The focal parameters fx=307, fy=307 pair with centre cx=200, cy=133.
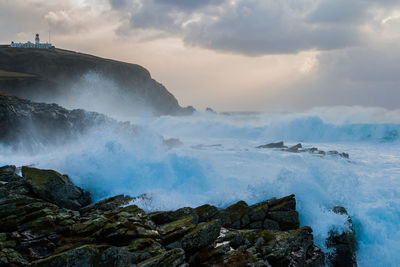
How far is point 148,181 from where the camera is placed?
16.5 m

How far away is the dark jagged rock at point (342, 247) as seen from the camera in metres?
10.6

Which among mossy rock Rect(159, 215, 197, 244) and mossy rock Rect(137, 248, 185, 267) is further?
mossy rock Rect(159, 215, 197, 244)

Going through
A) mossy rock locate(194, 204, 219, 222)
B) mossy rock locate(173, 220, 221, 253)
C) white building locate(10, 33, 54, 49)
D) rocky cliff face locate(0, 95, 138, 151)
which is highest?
white building locate(10, 33, 54, 49)

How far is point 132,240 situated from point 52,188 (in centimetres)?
553

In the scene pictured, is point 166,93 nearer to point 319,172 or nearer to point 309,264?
point 319,172

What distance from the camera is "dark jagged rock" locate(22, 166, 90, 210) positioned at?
11234 millimetres

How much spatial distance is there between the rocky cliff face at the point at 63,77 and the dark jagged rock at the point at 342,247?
5881 centimetres

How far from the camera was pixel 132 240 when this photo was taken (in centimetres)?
760

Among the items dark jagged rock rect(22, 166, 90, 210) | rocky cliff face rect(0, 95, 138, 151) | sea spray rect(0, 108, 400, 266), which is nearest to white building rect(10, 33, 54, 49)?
rocky cliff face rect(0, 95, 138, 151)

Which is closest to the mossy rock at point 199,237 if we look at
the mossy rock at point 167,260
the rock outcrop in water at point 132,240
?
the rock outcrop in water at point 132,240

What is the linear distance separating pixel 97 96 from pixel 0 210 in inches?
3089

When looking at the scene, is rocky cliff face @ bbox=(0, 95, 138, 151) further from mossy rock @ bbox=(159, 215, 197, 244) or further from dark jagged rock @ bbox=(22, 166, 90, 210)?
mossy rock @ bbox=(159, 215, 197, 244)

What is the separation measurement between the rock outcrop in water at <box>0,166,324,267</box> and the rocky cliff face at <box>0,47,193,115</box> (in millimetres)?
55724

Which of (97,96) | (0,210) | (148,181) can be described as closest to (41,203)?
(0,210)
